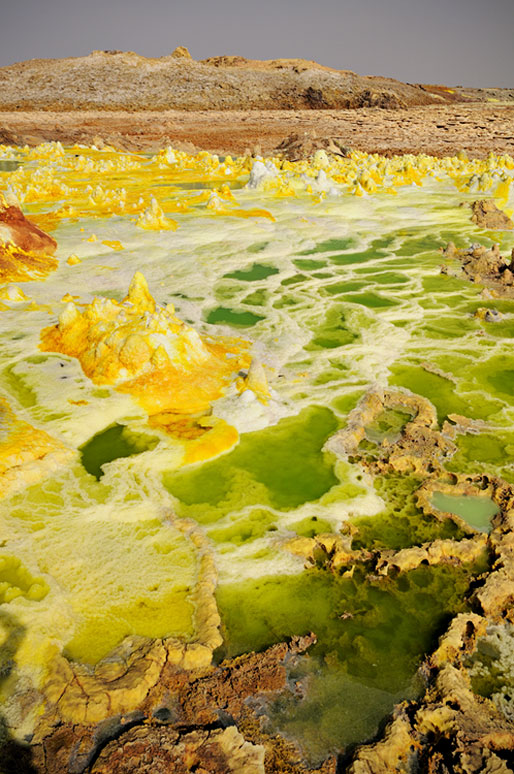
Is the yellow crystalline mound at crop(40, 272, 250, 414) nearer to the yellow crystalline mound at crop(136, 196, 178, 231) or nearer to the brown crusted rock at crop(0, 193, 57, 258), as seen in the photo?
the brown crusted rock at crop(0, 193, 57, 258)

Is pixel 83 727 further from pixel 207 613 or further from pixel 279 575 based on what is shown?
pixel 279 575

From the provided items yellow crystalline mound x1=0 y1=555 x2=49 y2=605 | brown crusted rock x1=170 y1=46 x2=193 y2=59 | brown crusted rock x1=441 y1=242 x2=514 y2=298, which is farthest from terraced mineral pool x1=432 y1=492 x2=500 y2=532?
brown crusted rock x1=170 y1=46 x2=193 y2=59

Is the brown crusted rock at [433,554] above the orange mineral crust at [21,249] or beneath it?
beneath

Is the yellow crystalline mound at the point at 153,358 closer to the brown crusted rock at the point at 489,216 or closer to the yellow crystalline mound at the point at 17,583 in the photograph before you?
the yellow crystalline mound at the point at 17,583

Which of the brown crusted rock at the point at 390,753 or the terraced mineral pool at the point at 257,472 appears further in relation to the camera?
the terraced mineral pool at the point at 257,472

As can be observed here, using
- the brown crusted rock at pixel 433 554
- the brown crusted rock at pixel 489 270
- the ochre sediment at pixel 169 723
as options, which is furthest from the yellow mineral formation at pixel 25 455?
the brown crusted rock at pixel 489 270

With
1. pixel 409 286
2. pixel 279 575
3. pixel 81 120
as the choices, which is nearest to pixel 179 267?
pixel 409 286
